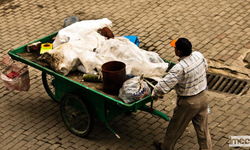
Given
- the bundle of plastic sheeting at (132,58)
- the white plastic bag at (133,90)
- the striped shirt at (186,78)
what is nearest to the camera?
the striped shirt at (186,78)

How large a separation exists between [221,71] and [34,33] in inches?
177

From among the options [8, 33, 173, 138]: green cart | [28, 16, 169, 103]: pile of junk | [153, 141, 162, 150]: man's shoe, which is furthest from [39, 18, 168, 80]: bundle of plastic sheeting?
[153, 141, 162, 150]: man's shoe

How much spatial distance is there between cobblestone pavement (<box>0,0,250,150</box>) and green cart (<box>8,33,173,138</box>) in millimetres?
249

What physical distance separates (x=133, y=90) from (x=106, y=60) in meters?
0.88

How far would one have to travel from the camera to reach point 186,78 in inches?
218

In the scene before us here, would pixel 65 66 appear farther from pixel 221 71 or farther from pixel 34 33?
pixel 34 33

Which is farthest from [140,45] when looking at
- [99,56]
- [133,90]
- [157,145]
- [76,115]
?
[133,90]

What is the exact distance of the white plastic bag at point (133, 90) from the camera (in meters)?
5.77

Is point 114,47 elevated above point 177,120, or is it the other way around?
point 114,47

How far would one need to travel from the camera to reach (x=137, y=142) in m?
6.62

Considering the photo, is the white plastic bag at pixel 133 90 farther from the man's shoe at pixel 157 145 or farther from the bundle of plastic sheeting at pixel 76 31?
the bundle of plastic sheeting at pixel 76 31

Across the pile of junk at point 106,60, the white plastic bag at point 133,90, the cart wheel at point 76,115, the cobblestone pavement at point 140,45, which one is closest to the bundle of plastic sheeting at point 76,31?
the pile of junk at point 106,60

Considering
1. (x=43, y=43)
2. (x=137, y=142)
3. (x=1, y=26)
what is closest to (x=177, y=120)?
(x=137, y=142)

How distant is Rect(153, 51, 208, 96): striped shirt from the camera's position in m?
5.49
